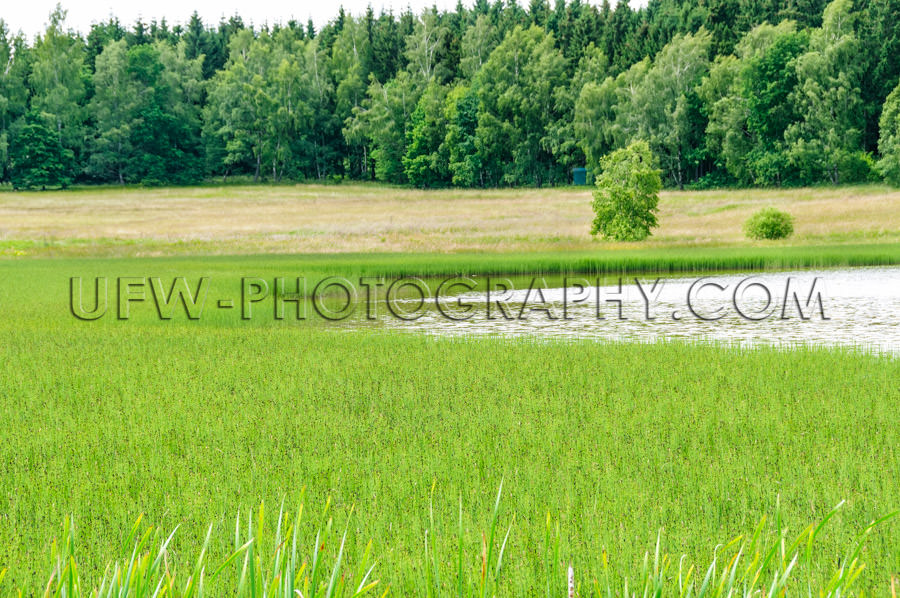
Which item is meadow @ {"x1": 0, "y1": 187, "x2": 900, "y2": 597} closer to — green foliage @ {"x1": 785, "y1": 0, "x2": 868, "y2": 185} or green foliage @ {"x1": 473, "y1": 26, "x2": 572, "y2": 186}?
green foliage @ {"x1": 785, "y1": 0, "x2": 868, "y2": 185}

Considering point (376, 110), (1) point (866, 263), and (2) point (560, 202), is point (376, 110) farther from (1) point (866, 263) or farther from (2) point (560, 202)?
(1) point (866, 263)

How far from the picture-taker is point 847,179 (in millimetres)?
72375

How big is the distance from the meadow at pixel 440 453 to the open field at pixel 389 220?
86.7ft

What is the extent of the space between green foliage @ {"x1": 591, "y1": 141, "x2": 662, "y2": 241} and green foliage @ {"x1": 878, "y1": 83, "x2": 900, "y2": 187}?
33.6 metres

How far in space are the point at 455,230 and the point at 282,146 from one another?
55.7m

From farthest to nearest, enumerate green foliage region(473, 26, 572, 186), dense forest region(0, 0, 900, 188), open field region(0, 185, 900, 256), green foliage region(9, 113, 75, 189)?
green foliage region(473, 26, 572, 186), green foliage region(9, 113, 75, 189), dense forest region(0, 0, 900, 188), open field region(0, 185, 900, 256)

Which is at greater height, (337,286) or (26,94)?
(26,94)

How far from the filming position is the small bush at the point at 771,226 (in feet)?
135

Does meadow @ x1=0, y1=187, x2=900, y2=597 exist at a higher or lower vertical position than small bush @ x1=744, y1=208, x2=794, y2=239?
lower

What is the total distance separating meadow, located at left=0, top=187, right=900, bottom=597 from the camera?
17.4 ft

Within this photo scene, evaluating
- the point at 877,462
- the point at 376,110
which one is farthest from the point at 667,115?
the point at 877,462

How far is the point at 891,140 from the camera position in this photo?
65812mm

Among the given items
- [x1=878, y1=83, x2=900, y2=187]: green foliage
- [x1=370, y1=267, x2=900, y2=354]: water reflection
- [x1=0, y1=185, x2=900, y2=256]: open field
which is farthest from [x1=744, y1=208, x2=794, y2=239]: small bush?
[x1=878, y1=83, x2=900, y2=187]: green foliage

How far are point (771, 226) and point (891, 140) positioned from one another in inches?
1264
